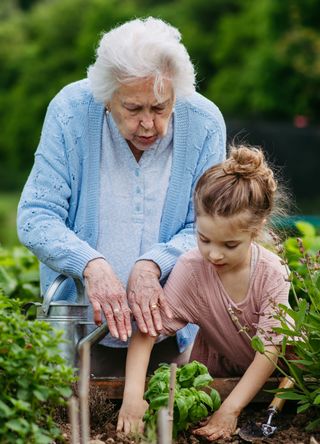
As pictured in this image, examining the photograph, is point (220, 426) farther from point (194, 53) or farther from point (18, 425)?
point (194, 53)

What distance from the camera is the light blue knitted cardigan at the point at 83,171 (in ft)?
13.3

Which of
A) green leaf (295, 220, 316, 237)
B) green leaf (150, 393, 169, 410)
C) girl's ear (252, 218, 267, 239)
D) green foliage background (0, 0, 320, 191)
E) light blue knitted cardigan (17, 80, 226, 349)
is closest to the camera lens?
green leaf (150, 393, 169, 410)

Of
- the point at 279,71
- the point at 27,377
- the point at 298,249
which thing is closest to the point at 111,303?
the point at 27,377

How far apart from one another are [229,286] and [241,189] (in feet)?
1.23

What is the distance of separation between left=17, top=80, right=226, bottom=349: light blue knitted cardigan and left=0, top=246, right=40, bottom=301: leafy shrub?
1.02 metres

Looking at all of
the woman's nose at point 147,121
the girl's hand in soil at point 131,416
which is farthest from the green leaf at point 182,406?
the woman's nose at point 147,121

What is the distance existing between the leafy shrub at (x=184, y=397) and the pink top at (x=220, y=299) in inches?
13.8

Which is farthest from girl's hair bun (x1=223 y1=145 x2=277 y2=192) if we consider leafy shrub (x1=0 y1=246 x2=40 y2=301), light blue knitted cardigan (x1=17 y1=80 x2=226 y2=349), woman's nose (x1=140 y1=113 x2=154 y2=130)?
leafy shrub (x1=0 y1=246 x2=40 y2=301)

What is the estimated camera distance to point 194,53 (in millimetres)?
Answer: 48750

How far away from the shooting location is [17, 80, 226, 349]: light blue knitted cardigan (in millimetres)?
4055

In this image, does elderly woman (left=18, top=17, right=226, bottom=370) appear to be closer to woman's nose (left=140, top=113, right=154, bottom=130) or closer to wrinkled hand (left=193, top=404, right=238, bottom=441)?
woman's nose (left=140, top=113, right=154, bottom=130)

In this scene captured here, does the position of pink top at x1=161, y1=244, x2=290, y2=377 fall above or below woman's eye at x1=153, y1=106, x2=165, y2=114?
below

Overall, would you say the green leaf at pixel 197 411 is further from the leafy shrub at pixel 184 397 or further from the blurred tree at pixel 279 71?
the blurred tree at pixel 279 71

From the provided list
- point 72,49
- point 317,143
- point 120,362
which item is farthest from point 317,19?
point 120,362
